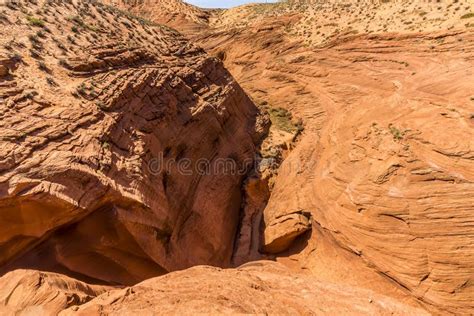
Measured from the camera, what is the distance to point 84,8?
16.2 meters

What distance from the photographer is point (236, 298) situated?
756cm

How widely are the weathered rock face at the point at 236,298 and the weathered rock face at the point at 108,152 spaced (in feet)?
9.36

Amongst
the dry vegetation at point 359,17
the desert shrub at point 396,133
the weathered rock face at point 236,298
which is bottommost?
the weathered rock face at point 236,298

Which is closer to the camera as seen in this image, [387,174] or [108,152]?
[108,152]

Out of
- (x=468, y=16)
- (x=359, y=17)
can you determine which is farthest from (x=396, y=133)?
(x=359, y=17)

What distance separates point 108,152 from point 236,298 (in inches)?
244

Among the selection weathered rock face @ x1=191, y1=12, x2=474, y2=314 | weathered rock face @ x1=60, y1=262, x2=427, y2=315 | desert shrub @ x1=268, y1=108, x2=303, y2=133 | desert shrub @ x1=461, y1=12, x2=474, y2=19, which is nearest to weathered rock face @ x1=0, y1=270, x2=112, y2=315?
weathered rock face @ x1=60, y1=262, x2=427, y2=315

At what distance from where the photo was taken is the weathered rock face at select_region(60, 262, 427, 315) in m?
7.08

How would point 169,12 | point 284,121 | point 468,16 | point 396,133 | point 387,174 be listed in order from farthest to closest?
1. point 169,12
2. point 284,121
3. point 468,16
4. point 396,133
5. point 387,174

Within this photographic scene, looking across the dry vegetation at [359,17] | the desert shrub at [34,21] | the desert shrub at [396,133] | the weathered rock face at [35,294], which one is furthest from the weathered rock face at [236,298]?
the dry vegetation at [359,17]

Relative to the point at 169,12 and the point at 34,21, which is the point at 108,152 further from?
the point at 169,12

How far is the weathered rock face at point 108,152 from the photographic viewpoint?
9.09 m

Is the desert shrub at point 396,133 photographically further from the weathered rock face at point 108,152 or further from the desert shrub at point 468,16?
the desert shrub at point 468,16

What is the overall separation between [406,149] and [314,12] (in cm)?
2256
